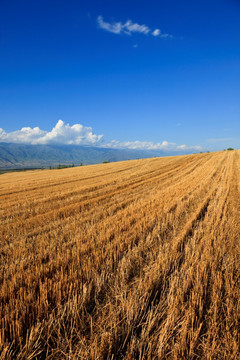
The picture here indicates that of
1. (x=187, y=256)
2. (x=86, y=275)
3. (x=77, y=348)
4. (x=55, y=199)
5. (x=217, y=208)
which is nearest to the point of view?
(x=77, y=348)

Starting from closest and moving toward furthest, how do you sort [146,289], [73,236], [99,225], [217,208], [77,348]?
[77,348]
[146,289]
[73,236]
[99,225]
[217,208]

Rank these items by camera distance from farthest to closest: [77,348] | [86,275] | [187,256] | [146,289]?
[187,256], [86,275], [146,289], [77,348]

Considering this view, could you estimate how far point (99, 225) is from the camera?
4953mm

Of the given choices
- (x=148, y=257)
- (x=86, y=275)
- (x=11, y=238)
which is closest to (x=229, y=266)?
(x=148, y=257)

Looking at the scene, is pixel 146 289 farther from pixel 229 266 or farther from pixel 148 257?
pixel 229 266

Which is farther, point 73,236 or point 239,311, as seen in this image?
point 73,236

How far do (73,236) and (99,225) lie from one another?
0.86 meters

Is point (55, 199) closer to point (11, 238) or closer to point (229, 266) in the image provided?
point (11, 238)

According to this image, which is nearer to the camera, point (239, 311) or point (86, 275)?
point (239, 311)

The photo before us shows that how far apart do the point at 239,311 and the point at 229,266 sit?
978 millimetres

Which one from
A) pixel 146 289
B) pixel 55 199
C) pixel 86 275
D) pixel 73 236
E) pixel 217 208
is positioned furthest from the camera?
pixel 55 199

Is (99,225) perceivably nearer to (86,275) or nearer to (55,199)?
(86,275)

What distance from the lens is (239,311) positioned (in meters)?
2.02

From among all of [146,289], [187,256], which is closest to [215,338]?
[146,289]
